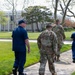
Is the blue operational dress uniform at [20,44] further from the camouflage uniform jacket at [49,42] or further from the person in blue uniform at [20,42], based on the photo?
the camouflage uniform jacket at [49,42]

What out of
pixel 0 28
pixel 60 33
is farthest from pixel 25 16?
pixel 60 33

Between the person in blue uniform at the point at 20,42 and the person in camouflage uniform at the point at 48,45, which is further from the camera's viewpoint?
the person in blue uniform at the point at 20,42

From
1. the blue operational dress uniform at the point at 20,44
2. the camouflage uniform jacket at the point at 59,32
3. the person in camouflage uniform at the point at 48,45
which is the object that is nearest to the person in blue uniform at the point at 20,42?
the blue operational dress uniform at the point at 20,44

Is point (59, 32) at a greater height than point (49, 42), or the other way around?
point (49, 42)

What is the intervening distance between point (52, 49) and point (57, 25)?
13.3 ft

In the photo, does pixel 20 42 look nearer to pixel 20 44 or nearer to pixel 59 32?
pixel 20 44

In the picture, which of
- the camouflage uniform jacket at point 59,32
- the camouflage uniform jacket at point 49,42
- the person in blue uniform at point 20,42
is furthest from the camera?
the camouflage uniform jacket at point 59,32

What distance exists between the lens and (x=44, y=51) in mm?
7508

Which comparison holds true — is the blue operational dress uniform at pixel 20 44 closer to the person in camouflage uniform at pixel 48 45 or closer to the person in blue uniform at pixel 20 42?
the person in blue uniform at pixel 20 42

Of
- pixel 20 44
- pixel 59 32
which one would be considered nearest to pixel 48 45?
pixel 20 44

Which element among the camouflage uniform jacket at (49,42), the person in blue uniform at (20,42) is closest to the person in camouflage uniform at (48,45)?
the camouflage uniform jacket at (49,42)

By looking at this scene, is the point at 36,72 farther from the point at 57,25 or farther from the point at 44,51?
the point at 57,25

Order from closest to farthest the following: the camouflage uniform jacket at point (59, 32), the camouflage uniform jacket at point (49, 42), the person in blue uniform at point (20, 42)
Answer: the camouflage uniform jacket at point (49, 42), the person in blue uniform at point (20, 42), the camouflage uniform jacket at point (59, 32)

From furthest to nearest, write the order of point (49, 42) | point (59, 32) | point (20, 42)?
point (59, 32)
point (20, 42)
point (49, 42)
